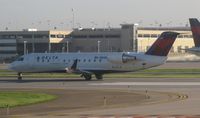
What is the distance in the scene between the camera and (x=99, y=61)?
7150 centimetres

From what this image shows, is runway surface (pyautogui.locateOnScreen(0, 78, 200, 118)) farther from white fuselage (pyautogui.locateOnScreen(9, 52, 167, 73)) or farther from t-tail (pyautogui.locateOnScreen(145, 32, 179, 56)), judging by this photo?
t-tail (pyautogui.locateOnScreen(145, 32, 179, 56))

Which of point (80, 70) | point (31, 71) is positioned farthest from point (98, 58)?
point (31, 71)

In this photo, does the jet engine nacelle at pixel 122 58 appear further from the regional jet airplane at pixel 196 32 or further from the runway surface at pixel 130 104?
the regional jet airplane at pixel 196 32

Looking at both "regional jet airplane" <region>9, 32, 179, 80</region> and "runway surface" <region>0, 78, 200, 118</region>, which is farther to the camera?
"regional jet airplane" <region>9, 32, 179, 80</region>

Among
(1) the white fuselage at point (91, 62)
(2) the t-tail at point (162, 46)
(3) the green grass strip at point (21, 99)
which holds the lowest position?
(3) the green grass strip at point (21, 99)

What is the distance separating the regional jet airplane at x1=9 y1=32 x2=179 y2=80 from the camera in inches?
2744

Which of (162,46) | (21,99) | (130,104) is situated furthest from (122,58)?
(130,104)

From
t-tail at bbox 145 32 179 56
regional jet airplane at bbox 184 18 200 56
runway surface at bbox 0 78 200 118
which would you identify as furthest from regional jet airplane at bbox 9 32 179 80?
runway surface at bbox 0 78 200 118

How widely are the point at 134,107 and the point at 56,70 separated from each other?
37054mm

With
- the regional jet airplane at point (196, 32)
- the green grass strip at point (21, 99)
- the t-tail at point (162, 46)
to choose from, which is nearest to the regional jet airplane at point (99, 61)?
the t-tail at point (162, 46)

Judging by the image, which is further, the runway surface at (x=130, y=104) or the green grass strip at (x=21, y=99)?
the green grass strip at (x=21, y=99)

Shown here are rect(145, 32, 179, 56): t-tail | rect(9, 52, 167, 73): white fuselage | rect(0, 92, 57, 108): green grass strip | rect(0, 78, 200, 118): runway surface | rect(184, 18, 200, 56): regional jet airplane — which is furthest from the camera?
rect(184, 18, 200, 56): regional jet airplane

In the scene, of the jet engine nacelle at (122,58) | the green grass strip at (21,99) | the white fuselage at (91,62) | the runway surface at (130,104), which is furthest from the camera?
the white fuselage at (91,62)

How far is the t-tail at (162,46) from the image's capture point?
70.2 metres
